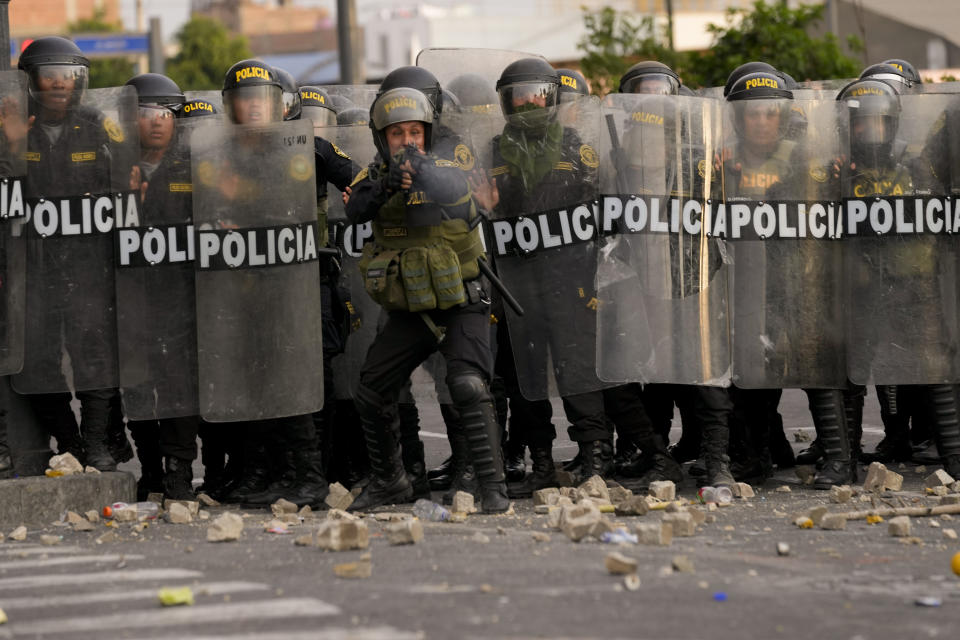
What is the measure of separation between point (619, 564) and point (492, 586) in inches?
16.4

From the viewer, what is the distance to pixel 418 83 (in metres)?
7.31

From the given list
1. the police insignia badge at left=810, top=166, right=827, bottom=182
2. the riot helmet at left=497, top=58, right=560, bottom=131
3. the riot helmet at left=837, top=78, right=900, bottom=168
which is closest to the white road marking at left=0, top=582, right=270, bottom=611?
the riot helmet at left=497, top=58, right=560, bottom=131

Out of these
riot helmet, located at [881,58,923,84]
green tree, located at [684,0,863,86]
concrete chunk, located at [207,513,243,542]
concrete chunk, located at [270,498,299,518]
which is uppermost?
green tree, located at [684,0,863,86]

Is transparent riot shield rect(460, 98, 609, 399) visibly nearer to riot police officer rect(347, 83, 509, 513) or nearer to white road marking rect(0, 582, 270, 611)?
riot police officer rect(347, 83, 509, 513)

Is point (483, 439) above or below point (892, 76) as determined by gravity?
below

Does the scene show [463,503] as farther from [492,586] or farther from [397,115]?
[492,586]

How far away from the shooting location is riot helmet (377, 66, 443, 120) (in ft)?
23.8

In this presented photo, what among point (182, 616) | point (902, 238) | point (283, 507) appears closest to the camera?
point (182, 616)

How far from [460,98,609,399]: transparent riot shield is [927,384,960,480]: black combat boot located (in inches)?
64.2

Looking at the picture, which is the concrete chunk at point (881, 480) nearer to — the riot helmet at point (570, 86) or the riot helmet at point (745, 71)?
the riot helmet at point (745, 71)

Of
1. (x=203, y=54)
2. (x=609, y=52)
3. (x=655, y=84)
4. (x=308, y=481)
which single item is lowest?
(x=308, y=481)

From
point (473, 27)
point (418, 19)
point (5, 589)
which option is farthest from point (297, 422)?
point (418, 19)

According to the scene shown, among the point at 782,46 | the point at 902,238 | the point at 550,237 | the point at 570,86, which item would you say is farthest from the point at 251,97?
the point at 782,46

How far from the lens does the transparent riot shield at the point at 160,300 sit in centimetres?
730
